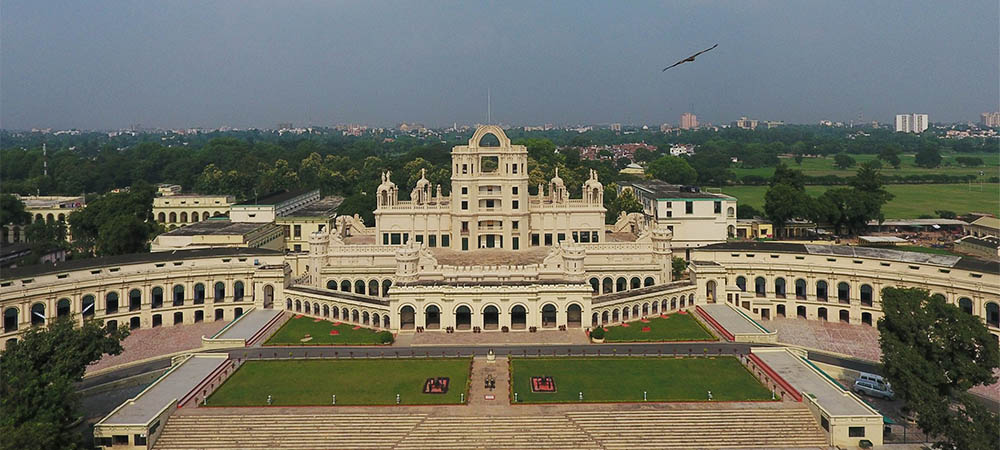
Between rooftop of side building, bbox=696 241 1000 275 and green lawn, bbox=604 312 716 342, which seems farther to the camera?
rooftop of side building, bbox=696 241 1000 275

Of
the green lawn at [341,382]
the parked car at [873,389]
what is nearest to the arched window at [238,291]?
the green lawn at [341,382]

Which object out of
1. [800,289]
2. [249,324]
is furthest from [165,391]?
[800,289]

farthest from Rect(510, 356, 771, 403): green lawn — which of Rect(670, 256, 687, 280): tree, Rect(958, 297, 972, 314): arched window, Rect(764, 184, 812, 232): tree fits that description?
Rect(764, 184, 812, 232): tree

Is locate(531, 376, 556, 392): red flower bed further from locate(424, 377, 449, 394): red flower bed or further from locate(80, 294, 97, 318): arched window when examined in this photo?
locate(80, 294, 97, 318): arched window

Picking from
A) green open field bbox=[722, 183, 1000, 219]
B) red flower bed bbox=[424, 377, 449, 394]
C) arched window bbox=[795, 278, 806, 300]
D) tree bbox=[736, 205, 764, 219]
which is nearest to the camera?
red flower bed bbox=[424, 377, 449, 394]

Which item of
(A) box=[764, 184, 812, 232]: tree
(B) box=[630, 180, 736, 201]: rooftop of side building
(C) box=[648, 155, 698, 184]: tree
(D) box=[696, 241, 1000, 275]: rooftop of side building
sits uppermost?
(C) box=[648, 155, 698, 184]: tree

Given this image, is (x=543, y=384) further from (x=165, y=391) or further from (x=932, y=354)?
(x=165, y=391)
